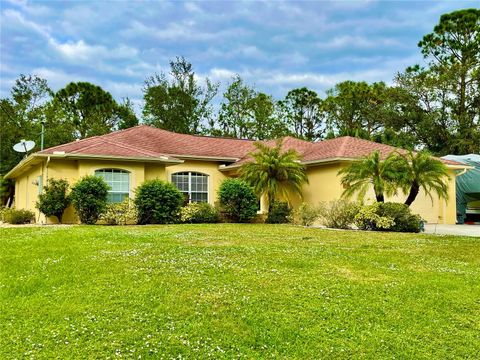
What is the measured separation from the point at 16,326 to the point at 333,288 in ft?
13.4

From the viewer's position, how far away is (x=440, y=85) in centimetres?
3288

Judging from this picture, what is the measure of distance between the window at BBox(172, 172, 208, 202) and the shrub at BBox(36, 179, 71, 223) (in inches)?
198

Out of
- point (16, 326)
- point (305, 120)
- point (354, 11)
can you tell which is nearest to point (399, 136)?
point (305, 120)

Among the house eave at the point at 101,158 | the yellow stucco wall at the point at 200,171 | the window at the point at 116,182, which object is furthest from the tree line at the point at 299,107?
the window at the point at 116,182

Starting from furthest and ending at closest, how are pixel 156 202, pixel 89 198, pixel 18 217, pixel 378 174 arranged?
pixel 18 217 → pixel 156 202 → pixel 89 198 → pixel 378 174

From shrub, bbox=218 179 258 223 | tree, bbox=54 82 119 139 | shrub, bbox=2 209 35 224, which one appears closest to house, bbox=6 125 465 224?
shrub, bbox=2 209 35 224

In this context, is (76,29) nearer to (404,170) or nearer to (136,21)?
(136,21)

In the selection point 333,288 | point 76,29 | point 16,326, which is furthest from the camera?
point 76,29

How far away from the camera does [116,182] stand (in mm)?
17328

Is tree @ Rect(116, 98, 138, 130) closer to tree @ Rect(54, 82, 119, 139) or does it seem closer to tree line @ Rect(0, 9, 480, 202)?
tree line @ Rect(0, 9, 480, 202)

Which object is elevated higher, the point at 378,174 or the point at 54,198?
the point at 378,174

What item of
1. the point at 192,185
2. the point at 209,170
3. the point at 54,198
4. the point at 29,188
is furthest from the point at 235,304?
the point at 29,188

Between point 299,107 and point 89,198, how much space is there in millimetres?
32479

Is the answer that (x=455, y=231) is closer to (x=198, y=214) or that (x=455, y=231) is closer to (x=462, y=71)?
(x=198, y=214)
